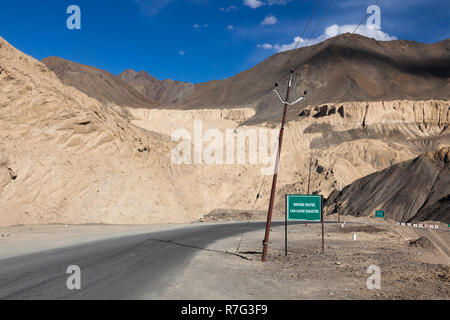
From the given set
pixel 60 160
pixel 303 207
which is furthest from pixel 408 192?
pixel 60 160

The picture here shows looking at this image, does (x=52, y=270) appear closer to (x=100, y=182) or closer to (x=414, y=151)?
(x=100, y=182)

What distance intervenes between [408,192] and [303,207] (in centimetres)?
4744

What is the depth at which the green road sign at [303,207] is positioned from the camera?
16562 millimetres

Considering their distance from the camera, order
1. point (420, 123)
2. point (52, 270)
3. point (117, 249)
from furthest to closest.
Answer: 1. point (420, 123)
2. point (117, 249)
3. point (52, 270)

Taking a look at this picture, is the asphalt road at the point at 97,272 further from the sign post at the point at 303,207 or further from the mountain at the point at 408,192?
the mountain at the point at 408,192

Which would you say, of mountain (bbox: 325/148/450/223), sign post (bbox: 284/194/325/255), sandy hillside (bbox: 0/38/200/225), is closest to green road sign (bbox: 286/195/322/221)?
sign post (bbox: 284/194/325/255)

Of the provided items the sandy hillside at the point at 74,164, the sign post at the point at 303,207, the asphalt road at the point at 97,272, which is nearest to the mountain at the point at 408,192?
the sandy hillside at the point at 74,164

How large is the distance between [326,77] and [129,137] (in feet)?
545

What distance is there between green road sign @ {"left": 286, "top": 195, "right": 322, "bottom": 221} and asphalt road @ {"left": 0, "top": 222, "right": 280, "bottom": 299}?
448 centimetres

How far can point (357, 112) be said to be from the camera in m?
133

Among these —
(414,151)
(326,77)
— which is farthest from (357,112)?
(326,77)

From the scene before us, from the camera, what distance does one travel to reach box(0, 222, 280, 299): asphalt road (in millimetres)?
8461

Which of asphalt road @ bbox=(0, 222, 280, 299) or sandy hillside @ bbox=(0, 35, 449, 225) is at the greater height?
sandy hillside @ bbox=(0, 35, 449, 225)

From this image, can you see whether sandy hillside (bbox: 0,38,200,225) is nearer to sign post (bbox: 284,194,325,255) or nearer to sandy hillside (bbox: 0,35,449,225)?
sandy hillside (bbox: 0,35,449,225)
